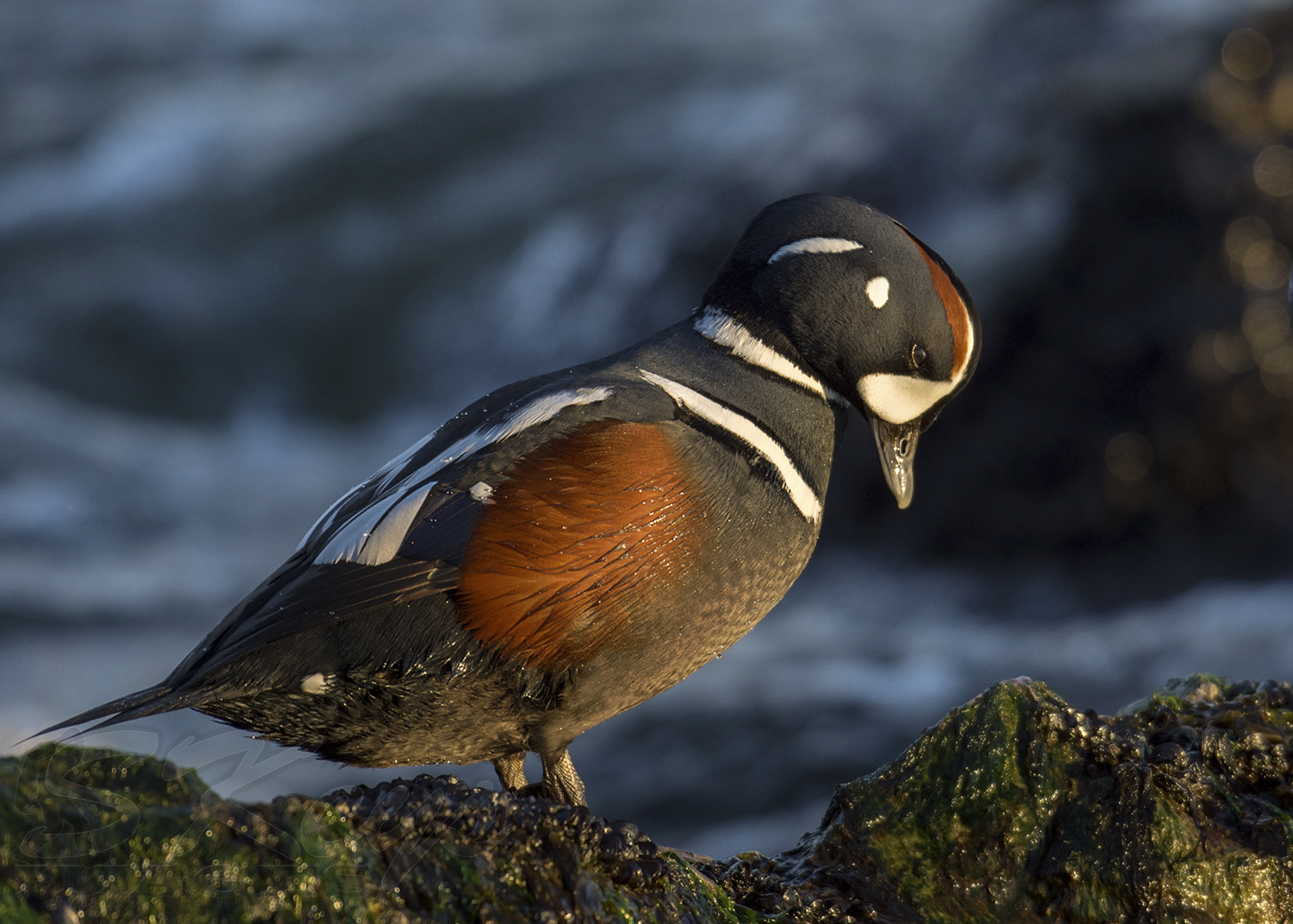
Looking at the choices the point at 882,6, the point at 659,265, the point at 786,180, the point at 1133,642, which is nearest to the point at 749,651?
the point at 1133,642

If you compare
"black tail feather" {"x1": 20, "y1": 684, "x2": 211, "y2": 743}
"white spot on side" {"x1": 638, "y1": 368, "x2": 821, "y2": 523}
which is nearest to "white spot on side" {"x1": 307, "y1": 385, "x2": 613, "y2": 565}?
"white spot on side" {"x1": 638, "y1": 368, "x2": 821, "y2": 523}

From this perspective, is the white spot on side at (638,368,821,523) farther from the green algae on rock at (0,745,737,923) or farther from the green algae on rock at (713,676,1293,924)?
the green algae on rock at (0,745,737,923)

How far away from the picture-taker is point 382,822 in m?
2.42

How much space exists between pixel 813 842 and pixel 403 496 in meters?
1.47

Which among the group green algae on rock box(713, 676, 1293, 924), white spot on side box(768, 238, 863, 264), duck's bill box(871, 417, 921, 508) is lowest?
green algae on rock box(713, 676, 1293, 924)

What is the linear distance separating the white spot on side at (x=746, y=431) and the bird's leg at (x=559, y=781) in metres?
0.98

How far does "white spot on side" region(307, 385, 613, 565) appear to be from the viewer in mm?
3197

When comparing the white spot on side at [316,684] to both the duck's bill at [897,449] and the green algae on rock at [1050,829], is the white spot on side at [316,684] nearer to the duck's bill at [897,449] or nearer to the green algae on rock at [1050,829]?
the green algae on rock at [1050,829]

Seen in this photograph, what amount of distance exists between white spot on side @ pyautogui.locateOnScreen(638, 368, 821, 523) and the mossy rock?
75cm

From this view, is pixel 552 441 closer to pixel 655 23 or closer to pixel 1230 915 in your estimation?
pixel 1230 915

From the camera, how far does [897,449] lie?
13.2 ft

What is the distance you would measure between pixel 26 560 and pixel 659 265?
597 centimetres

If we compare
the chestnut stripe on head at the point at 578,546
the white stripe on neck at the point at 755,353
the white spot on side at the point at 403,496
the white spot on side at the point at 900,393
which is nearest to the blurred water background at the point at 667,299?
the white spot on side at the point at 403,496

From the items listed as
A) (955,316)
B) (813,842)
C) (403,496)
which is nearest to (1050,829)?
(813,842)
